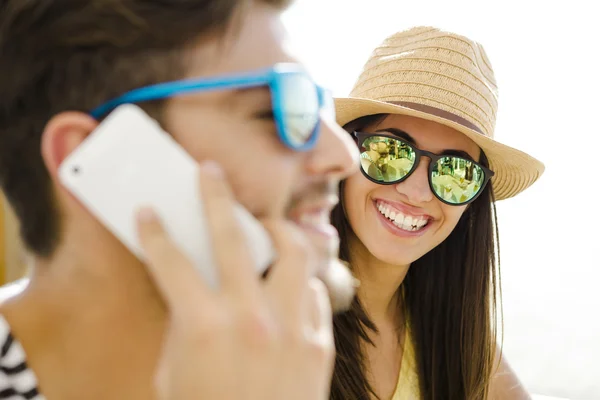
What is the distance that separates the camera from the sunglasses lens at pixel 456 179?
5.38ft

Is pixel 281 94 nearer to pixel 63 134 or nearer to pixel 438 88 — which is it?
pixel 63 134

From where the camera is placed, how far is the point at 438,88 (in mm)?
1646

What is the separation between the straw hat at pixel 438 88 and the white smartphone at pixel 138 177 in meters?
0.95

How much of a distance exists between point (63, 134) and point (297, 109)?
1.07 ft

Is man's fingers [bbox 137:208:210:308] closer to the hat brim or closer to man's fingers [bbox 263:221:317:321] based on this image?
man's fingers [bbox 263:221:317:321]

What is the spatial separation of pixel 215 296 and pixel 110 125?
27 centimetres

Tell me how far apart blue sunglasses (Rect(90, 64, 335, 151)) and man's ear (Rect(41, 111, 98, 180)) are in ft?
0.07

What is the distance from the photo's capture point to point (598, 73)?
2955mm

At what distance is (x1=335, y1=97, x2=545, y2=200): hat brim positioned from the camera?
5.18ft

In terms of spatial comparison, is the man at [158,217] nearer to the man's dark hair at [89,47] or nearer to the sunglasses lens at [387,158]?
the man's dark hair at [89,47]

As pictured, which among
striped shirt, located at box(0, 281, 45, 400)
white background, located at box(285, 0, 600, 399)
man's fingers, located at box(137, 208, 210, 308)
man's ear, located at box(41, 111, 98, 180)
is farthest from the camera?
white background, located at box(285, 0, 600, 399)

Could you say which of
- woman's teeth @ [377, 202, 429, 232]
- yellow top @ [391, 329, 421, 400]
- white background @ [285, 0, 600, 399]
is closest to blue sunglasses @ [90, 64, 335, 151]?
woman's teeth @ [377, 202, 429, 232]

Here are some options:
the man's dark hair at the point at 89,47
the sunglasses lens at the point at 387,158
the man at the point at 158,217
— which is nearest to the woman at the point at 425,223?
the sunglasses lens at the point at 387,158

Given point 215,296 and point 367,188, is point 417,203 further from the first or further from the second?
point 215,296
